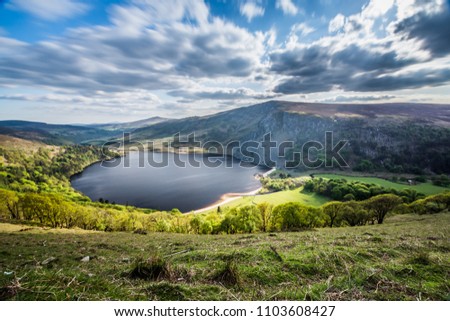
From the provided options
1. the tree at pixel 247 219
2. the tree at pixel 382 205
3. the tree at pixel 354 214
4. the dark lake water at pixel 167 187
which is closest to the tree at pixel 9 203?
the tree at pixel 247 219

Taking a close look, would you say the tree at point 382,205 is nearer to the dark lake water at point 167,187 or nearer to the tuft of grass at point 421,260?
the tuft of grass at point 421,260

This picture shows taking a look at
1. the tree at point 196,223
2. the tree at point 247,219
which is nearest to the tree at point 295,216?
the tree at point 247,219

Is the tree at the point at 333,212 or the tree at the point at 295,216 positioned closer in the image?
the tree at the point at 295,216

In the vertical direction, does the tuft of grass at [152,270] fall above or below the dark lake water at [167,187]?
above

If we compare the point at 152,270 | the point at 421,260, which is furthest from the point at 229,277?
the point at 421,260

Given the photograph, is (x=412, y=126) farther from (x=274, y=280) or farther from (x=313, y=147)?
(x=274, y=280)

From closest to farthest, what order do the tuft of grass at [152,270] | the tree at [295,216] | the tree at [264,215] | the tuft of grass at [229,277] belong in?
the tuft of grass at [229,277], the tuft of grass at [152,270], the tree at [295,216], the tree at [264,215]

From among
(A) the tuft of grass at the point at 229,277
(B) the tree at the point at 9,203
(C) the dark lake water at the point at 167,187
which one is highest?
(A) the tuft of grass at the point at 229,277

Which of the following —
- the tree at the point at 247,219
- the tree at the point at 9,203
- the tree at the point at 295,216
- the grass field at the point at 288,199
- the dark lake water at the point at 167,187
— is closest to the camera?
the tree at the point at 295,216
